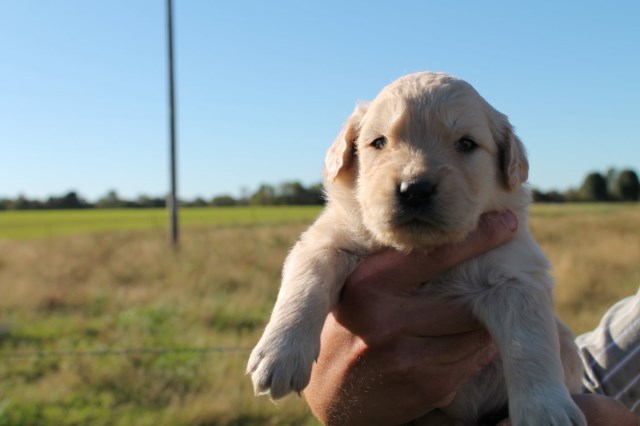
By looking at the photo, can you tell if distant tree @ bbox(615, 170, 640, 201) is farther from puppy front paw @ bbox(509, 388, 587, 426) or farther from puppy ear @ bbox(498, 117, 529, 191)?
puppy front paw @ bbox(509, 388, 587, 426)

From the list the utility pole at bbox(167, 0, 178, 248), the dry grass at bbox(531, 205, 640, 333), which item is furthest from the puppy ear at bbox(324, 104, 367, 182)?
the utility pole at bbox(167, 0, 178, 248)

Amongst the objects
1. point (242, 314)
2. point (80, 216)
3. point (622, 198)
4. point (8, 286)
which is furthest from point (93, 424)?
point (622, 198)

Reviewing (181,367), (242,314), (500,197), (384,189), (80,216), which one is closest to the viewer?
(384,189)

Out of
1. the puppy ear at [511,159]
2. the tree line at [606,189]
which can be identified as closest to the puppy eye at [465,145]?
the puppy ear at [511,159]

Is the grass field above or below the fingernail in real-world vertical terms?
below

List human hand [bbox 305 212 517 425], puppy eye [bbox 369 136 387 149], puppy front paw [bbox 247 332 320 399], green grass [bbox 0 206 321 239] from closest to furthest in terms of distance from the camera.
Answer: puppy front paw [bbox 247 332 320 399]
human hand [bbox 305 212 517 425]
puppy eye [bbox 369 136 387 149]
green grass [bbox 0 206 321 239]

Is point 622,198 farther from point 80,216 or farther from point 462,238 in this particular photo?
point 462,238

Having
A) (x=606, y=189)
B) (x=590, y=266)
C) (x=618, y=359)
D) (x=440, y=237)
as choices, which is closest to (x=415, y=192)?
(x=440, y=237)
